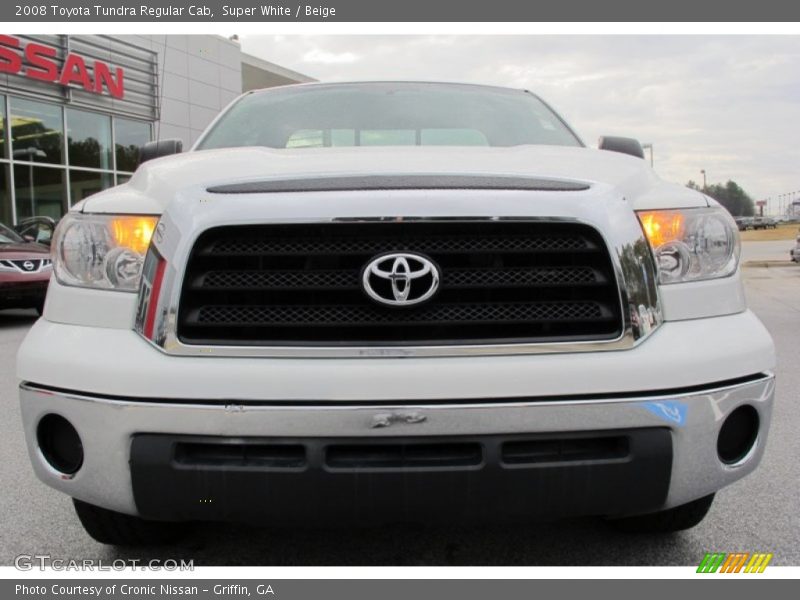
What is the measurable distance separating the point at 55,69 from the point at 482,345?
18.5m

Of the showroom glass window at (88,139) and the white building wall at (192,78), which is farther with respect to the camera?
the white building wall at (192,78)

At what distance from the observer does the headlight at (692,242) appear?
6.47 ft

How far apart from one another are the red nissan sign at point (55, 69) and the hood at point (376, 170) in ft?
53.8

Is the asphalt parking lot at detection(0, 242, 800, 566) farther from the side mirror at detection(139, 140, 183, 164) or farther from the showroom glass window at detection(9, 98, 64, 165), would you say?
the showroom glass window at detection(9, 98, 64, 165)

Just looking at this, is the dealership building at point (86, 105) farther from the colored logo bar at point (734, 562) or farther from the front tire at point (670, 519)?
the colored logo bar at point (734, 562)

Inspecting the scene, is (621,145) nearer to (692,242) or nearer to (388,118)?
(388,118)

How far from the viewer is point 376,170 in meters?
1.99

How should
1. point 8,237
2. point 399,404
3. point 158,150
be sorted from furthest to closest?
1. point 8,237
2. point 158,150
3. point 399,404

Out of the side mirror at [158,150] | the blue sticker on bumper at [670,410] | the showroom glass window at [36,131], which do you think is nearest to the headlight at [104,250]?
the side mirror at [158,150]

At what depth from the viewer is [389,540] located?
2469 mm

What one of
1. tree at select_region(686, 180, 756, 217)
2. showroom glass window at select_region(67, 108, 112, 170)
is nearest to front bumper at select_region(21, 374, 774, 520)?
showroom glass window at select_region(67, 108, 112, 170)

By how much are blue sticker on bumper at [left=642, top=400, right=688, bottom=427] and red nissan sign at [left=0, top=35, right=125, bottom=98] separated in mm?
17584

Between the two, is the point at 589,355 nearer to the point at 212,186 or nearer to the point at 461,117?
the point at 212,186

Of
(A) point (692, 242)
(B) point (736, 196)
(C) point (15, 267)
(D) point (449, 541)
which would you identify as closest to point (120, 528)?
(D) point (449, 541)
